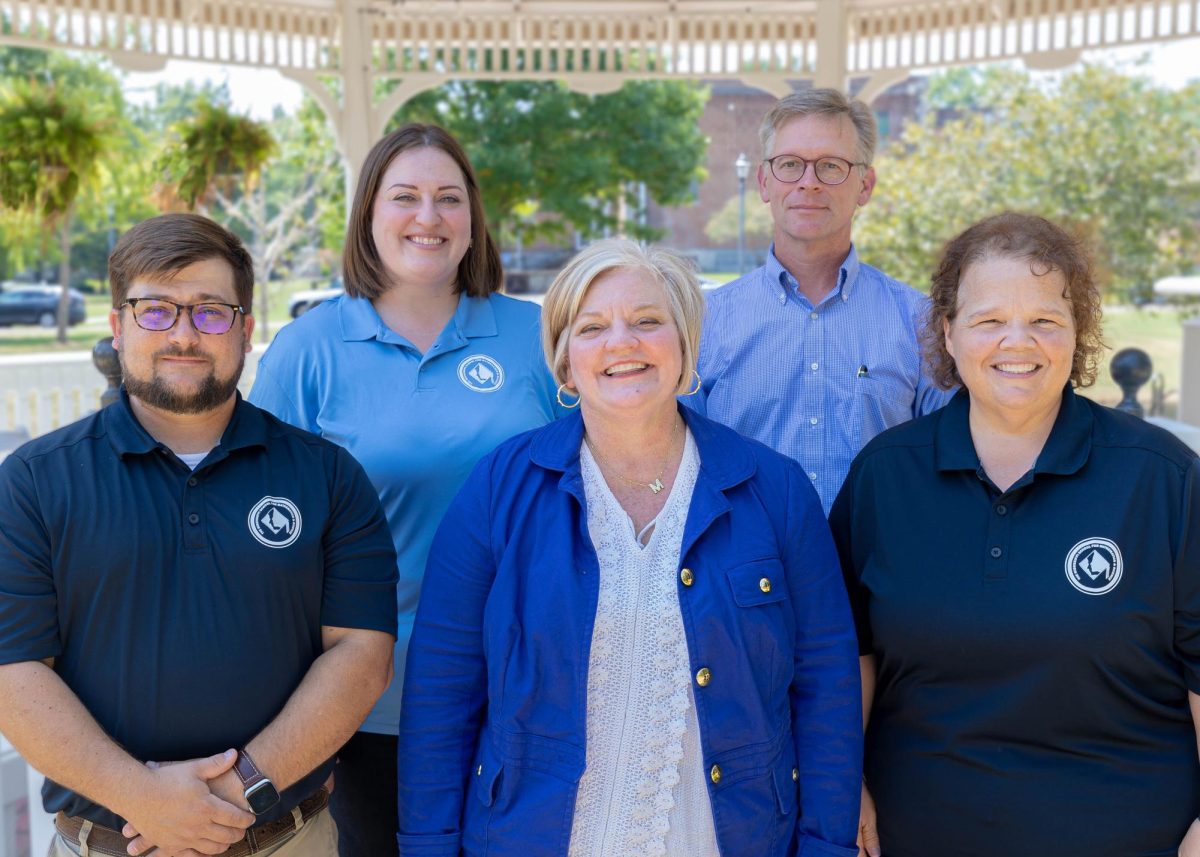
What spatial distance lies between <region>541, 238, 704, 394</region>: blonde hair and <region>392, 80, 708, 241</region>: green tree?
14.5 metres

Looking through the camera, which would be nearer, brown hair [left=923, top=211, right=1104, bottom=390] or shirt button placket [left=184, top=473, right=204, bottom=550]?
shirt button placket [left=184, top=473, right=204, bottom=550]

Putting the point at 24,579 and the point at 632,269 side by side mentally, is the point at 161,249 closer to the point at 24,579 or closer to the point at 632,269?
the point at 24,579

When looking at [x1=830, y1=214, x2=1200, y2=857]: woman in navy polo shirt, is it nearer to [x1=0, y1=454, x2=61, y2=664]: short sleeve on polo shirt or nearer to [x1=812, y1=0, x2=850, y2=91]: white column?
[x1=0, y1=454, x2=61, y2=664]: short sleeve on polo shirt

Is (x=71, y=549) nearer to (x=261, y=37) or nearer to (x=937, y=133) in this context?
(x=261, y=37)

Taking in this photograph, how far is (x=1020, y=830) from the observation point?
241 cm

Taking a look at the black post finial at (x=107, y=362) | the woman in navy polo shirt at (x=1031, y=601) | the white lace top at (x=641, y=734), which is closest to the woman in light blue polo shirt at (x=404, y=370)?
the white lace top at (x=641, y=734)

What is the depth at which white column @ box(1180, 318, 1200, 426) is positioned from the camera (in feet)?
22.2

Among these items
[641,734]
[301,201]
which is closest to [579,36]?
[641,734]

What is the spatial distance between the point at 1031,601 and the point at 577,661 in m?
0.95

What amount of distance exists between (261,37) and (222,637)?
6110 mm

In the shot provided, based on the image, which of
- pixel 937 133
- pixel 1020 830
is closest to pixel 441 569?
pixel 1020 830

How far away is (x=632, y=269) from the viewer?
2.41m

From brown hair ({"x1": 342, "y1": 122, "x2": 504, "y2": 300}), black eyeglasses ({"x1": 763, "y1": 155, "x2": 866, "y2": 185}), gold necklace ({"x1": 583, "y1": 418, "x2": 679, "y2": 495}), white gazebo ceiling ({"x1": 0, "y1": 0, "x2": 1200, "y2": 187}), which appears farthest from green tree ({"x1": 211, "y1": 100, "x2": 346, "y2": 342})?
gold necklace ({"x1": 583, "y1": 418, "x2": 679, "y2": 495})

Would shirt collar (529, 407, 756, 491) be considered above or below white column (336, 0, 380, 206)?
below
